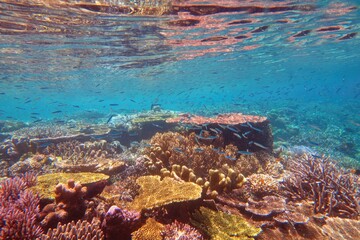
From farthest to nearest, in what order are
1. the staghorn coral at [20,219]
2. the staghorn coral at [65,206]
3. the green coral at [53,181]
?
the green coral at [53,181] → the staghorn coral at [65,206] → the staghorn coral at [20,219]

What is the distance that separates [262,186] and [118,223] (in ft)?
Result: 14.1

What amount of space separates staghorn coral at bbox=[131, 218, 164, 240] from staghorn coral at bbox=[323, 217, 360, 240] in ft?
11.4

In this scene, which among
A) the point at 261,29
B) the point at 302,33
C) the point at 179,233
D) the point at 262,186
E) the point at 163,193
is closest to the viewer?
the point at 179,233

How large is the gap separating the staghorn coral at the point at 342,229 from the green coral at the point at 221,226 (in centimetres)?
153

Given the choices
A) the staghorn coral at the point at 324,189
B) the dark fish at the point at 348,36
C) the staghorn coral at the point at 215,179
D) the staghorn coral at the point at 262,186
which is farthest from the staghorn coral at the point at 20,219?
the dark fish at the point at 348,36

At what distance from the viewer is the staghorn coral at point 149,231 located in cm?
368

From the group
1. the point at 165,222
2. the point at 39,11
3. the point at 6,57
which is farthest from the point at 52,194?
the point at 6,57

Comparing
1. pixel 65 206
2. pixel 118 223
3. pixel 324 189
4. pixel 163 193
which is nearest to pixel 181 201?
pixel 163 193

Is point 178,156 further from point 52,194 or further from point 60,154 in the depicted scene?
point 60,154

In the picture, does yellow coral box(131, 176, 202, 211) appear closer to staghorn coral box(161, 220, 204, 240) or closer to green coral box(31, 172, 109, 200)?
staghorn coral box(161, 220, 204, 240)

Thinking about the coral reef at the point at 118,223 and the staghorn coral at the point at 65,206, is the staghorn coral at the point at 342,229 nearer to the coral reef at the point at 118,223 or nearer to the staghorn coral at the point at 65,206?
the coral reef at the point at 118,223

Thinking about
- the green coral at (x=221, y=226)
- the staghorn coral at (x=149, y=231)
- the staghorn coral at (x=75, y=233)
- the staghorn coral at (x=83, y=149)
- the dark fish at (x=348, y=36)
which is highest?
the dark fish at (x=348, y=36)

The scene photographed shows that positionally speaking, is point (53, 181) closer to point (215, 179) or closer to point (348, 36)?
point (215, 179)

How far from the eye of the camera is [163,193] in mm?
4449
